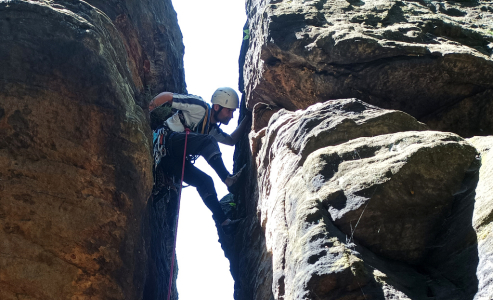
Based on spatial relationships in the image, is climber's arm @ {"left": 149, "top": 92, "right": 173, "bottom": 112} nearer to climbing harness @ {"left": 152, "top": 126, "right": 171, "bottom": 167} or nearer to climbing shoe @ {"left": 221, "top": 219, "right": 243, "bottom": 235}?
climbing harness @ {"left": 152, "top": 126, "right": 171, "bottom": 167}

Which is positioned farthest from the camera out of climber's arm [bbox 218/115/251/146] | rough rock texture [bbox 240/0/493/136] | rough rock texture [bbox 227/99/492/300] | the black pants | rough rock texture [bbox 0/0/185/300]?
climber's arm [bbox 218/115/251/146]

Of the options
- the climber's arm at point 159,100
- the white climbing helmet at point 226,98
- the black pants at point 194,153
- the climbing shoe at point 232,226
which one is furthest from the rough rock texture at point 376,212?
the white climbing helmet at point 226,98

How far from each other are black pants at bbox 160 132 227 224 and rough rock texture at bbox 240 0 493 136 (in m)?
1.33

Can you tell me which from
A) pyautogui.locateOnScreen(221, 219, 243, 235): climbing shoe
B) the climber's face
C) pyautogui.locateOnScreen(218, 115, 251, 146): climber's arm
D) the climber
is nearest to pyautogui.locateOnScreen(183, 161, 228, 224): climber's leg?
the climber

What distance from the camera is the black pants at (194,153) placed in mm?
9113

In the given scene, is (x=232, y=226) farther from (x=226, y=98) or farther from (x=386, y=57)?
(x=386, y=57)

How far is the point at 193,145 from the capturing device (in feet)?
30.4

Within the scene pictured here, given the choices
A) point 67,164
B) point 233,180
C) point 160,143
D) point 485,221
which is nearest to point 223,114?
point 160,143

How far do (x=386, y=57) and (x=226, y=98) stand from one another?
165 inches

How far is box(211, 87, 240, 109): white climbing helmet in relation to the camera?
10.6m

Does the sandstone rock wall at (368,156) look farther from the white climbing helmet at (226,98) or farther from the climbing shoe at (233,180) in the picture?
the white climbing helmet at (226,98)

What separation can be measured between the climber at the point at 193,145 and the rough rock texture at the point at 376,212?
3.22 m

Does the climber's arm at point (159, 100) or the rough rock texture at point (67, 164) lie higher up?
the climber's arm at point (159, 100)

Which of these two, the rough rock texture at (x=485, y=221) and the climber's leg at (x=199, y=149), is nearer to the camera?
the rough rock texture at (x=485, y=221)
